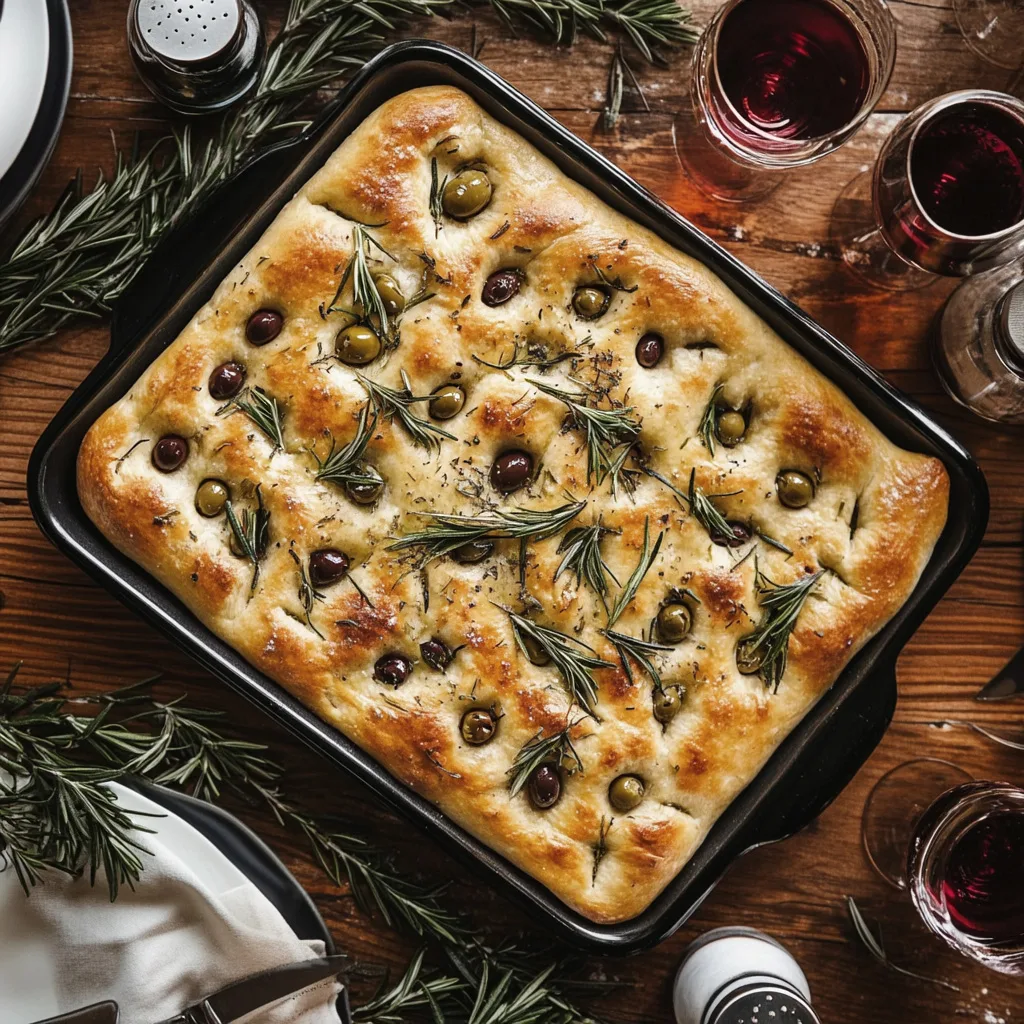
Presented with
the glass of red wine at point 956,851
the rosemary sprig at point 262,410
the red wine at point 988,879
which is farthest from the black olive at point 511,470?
the red wine at point 988,879

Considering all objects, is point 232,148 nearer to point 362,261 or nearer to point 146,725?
point 362,261

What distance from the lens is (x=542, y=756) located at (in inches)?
92.0

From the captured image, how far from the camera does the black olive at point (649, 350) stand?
7.93 ft

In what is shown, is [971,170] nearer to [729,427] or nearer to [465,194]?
[729,427]

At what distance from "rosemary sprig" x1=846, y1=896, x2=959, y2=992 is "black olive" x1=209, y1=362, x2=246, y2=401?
6.77 ft

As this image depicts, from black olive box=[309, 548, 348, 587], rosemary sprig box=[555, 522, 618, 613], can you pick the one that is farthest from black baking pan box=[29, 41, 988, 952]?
rosemary sprig box=[555, 522, 618, 613]

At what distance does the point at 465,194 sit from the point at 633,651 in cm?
113

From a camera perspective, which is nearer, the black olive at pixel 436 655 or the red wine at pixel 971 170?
the black olive at pixel 436 655

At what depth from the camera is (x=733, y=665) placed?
2.40m

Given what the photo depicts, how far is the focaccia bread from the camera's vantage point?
2367mm

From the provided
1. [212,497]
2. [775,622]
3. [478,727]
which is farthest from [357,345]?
[775,622]

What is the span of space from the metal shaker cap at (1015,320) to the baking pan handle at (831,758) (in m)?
0.83

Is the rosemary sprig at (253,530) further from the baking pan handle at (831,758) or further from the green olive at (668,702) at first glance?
the baking pan handle at (831,758)

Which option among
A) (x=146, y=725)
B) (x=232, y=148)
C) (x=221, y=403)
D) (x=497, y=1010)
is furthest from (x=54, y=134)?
(x=497, y=1010)
